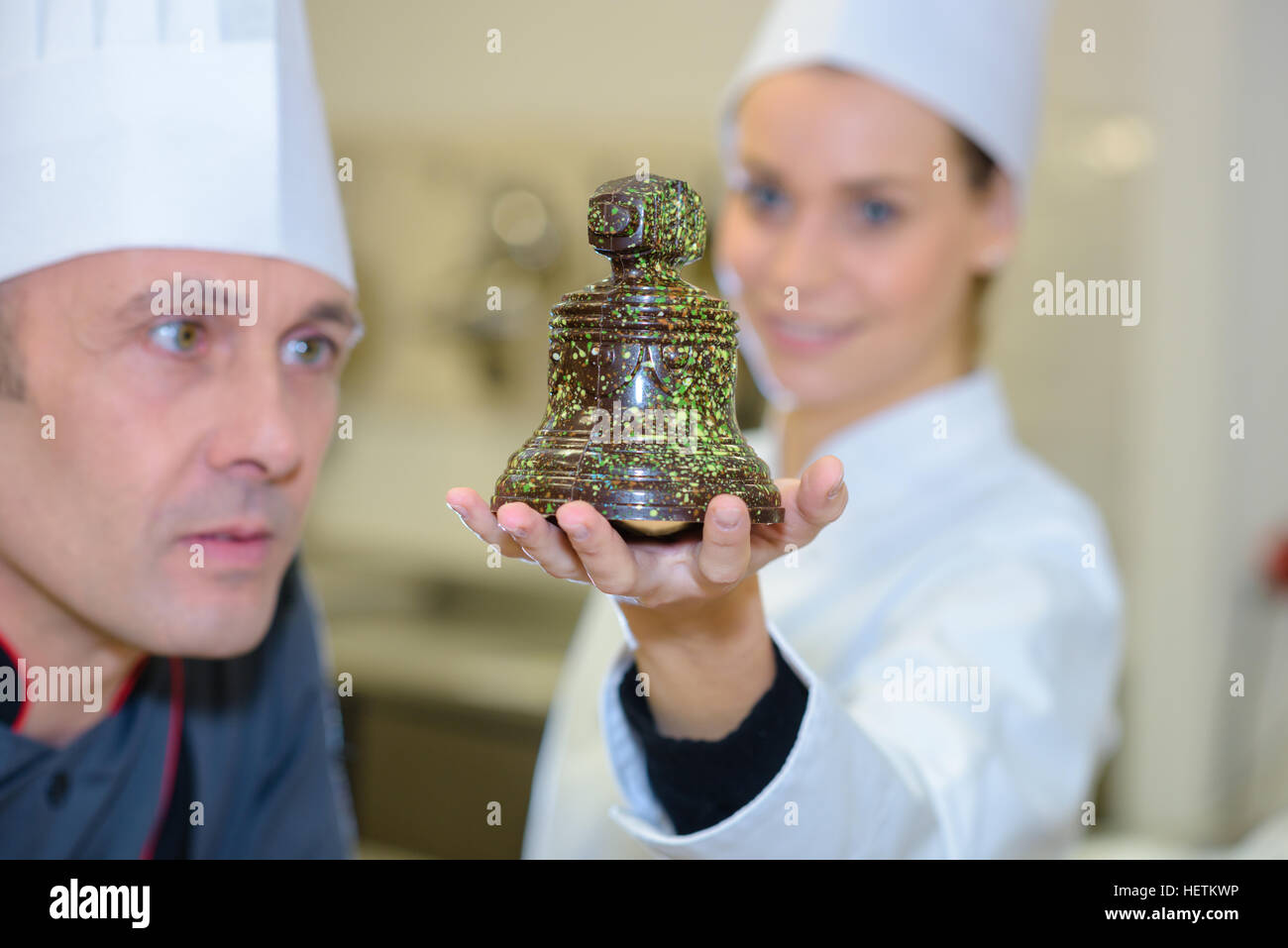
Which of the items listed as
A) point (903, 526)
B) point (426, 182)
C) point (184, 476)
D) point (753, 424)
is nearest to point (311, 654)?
point (184, 476)

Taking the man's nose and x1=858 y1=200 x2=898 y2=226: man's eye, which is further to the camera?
x1=858 y1=200 x2=898 y2=226: man's eye

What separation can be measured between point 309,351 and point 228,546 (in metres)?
0.20

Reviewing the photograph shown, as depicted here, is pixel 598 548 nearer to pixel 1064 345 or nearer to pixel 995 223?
pixel 995 223

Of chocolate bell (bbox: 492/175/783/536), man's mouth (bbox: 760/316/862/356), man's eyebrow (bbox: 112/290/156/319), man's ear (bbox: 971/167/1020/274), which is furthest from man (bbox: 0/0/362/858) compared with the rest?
man's ear (bbox: 971/167/1020/274)

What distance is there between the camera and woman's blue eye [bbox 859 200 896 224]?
1513mm

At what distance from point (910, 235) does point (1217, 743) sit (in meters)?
2.04

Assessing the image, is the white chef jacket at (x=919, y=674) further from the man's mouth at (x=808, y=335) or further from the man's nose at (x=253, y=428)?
the man's nose at (x=253, y=428)

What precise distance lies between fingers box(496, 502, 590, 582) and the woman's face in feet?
2.72

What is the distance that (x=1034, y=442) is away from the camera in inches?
122

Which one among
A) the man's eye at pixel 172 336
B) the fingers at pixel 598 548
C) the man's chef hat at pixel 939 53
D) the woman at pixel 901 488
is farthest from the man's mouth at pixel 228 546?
the man's chef hat at pixel 939 53

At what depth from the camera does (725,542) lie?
2.40 ft

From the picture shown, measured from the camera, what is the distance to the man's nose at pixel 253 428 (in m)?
1.03

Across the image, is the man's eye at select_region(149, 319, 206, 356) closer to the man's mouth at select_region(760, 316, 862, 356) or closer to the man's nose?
the man's nose

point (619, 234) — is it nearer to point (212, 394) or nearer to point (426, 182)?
point (212, 394)
